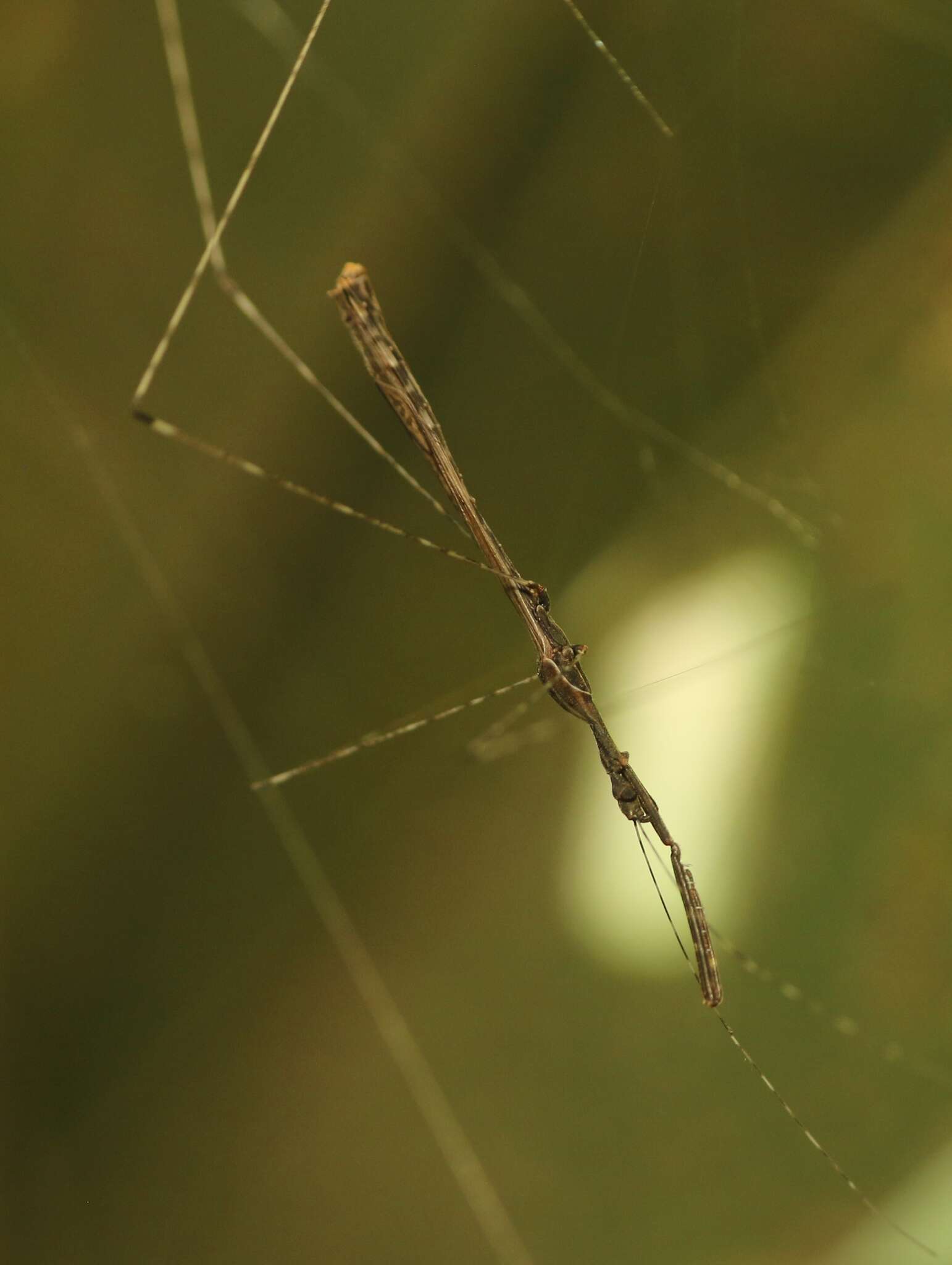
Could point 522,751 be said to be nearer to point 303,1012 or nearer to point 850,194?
point 303,1012

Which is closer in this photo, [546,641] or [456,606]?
[546,641]

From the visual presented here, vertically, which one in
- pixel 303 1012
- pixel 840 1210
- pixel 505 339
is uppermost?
pixel 505 339

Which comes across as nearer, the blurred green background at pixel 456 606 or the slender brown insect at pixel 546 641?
the slender brown insect at pixel 546 641

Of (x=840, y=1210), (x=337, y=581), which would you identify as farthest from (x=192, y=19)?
(x=840, y=1210)

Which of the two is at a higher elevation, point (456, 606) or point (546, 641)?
point (456, 606)

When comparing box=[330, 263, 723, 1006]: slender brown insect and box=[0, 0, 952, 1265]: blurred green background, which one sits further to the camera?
box=[0, 0, 952, 1265]: blurred green background
